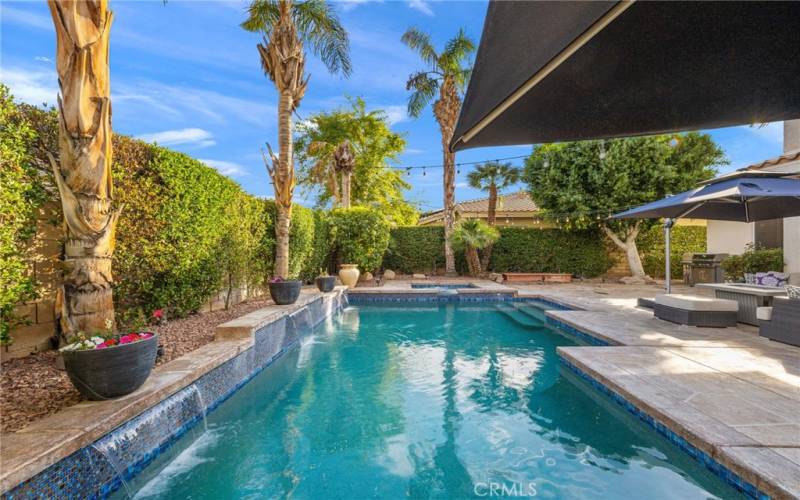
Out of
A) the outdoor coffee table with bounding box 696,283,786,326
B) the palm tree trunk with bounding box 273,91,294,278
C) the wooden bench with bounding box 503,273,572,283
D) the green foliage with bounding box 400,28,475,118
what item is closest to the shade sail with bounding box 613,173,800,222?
the outdoor coffee table with bounding box 696,283,786,326

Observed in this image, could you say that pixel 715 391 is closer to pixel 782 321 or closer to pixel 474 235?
pixel 782 321

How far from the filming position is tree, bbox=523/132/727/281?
14.7 meters

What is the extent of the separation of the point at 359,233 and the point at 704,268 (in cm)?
1372

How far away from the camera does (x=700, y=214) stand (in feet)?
30.4

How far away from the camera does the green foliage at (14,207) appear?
3.58m

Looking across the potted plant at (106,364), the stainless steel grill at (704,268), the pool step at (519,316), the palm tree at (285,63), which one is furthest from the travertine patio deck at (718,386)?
the stainless steel grill at (704,268)

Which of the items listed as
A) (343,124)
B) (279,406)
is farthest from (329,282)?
(343,124)

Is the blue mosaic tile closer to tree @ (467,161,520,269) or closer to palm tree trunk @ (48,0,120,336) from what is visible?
palm tree trunk @ (48,0,120,336)

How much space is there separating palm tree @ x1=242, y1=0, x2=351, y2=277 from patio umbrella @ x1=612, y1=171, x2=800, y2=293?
8710mm

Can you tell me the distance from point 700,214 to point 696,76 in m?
9.37

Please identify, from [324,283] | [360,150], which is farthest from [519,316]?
[360,150]

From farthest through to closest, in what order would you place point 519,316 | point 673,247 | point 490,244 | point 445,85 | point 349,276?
point 673,247
point 490,244
point 445,85
point 349,276
point 519,316

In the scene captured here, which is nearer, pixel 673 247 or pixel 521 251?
pixel 673 247

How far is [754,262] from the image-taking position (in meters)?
11.5
